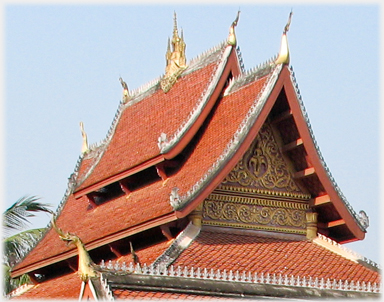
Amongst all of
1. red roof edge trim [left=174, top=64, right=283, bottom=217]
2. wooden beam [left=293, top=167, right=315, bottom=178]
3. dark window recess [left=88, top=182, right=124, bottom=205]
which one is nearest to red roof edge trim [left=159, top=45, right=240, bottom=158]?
red roof edge trim [left=174, top=64, right=283, bottom=217]

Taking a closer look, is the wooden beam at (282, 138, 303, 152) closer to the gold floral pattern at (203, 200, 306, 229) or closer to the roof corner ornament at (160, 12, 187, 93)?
the gold floral pattern at (203, 200, 306, 229)

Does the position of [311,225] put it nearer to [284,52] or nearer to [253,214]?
[253,214]

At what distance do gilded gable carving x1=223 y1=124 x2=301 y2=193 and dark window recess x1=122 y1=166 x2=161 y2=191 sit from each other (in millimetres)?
1660

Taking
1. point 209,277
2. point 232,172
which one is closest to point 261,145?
point 232,172

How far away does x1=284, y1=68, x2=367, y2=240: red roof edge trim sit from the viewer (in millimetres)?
18406

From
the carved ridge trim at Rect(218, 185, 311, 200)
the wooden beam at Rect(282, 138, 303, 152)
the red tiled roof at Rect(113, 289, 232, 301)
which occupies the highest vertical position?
the wooden beam at Rect(282, 138, 303, 152)

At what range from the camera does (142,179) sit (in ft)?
65.1

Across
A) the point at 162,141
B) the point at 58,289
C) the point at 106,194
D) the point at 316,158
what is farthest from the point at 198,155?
the point at 58,289

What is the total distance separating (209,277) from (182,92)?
5.67m

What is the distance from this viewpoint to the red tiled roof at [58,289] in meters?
17.8

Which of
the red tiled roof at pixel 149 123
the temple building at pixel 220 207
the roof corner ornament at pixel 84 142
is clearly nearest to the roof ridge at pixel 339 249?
the temple building at pixel 220 207

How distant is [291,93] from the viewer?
18.4 m

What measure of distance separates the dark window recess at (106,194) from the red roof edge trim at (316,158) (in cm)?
384

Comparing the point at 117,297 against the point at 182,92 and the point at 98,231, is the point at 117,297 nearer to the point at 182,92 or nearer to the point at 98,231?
the point at 98,231
